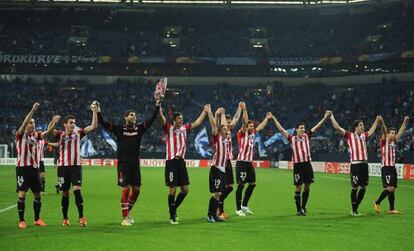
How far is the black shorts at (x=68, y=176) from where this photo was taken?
42.0 ft

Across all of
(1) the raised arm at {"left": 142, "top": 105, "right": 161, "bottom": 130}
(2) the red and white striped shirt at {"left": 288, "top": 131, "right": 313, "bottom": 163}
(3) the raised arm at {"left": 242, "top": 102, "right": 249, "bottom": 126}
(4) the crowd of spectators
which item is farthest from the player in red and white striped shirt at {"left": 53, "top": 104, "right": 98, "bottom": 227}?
(4) the crowd of spectators

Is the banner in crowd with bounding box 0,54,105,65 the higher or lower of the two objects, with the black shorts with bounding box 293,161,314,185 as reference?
higher

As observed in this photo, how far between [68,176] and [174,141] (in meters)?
2.59

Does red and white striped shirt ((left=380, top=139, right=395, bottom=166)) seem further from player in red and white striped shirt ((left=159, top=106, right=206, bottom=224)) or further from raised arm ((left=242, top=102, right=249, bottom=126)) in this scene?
player in red and white striped shirt ((left=159, top=106, right=206, bottom=224))

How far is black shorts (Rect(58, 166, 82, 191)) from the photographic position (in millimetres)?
12812

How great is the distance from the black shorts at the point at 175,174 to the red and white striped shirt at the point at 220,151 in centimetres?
106

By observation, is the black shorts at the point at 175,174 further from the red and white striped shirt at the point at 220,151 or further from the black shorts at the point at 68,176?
the black shorts at the point at 68,176

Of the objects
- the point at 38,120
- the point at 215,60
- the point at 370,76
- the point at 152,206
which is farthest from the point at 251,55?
the point at 152,206

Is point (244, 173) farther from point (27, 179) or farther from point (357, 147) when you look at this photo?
point (27, 179)

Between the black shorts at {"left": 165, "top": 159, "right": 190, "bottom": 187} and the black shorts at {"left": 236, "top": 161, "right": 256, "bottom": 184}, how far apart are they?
9.45 ft

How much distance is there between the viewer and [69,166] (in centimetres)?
1296

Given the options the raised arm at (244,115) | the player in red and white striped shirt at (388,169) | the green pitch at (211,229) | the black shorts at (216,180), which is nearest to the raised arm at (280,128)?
the raised arm at (244,115)

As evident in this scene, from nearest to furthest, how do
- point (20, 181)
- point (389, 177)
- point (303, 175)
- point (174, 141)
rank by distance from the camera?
point (20, 181), point (174, 141), point (303, 175), point (389, 177)

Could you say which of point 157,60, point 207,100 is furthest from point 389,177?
point 157,60
